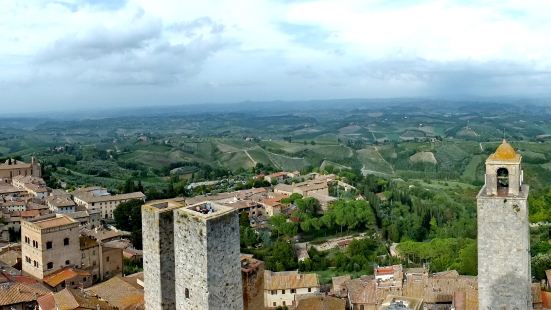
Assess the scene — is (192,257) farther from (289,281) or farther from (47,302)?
(289,281)

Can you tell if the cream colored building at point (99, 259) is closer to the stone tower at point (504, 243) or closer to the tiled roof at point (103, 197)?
the stone tower at point (504, 243)

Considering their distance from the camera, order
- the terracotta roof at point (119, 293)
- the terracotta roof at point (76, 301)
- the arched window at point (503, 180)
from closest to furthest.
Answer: the arched window at point (503, 180)
the terracotta roof at point (76, 301)
the terracotta roof at point (119, 293)

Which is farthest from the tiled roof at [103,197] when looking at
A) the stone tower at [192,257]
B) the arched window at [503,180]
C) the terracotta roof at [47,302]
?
the stone tower at [192,257]

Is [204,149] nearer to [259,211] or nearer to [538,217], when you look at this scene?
[259,211]

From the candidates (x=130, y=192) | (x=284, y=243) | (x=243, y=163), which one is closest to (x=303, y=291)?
(x=284, y=243)

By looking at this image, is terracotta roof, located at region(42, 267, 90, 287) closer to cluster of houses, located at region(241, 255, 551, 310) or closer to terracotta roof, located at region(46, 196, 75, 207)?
cluster of houses, located at region(241, 255, 551, 310)

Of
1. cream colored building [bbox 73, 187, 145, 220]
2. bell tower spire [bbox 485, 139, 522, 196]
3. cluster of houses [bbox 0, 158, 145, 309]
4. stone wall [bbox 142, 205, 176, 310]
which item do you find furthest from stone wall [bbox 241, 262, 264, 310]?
cream colored building [bbox 73, 187, 145, 220]
